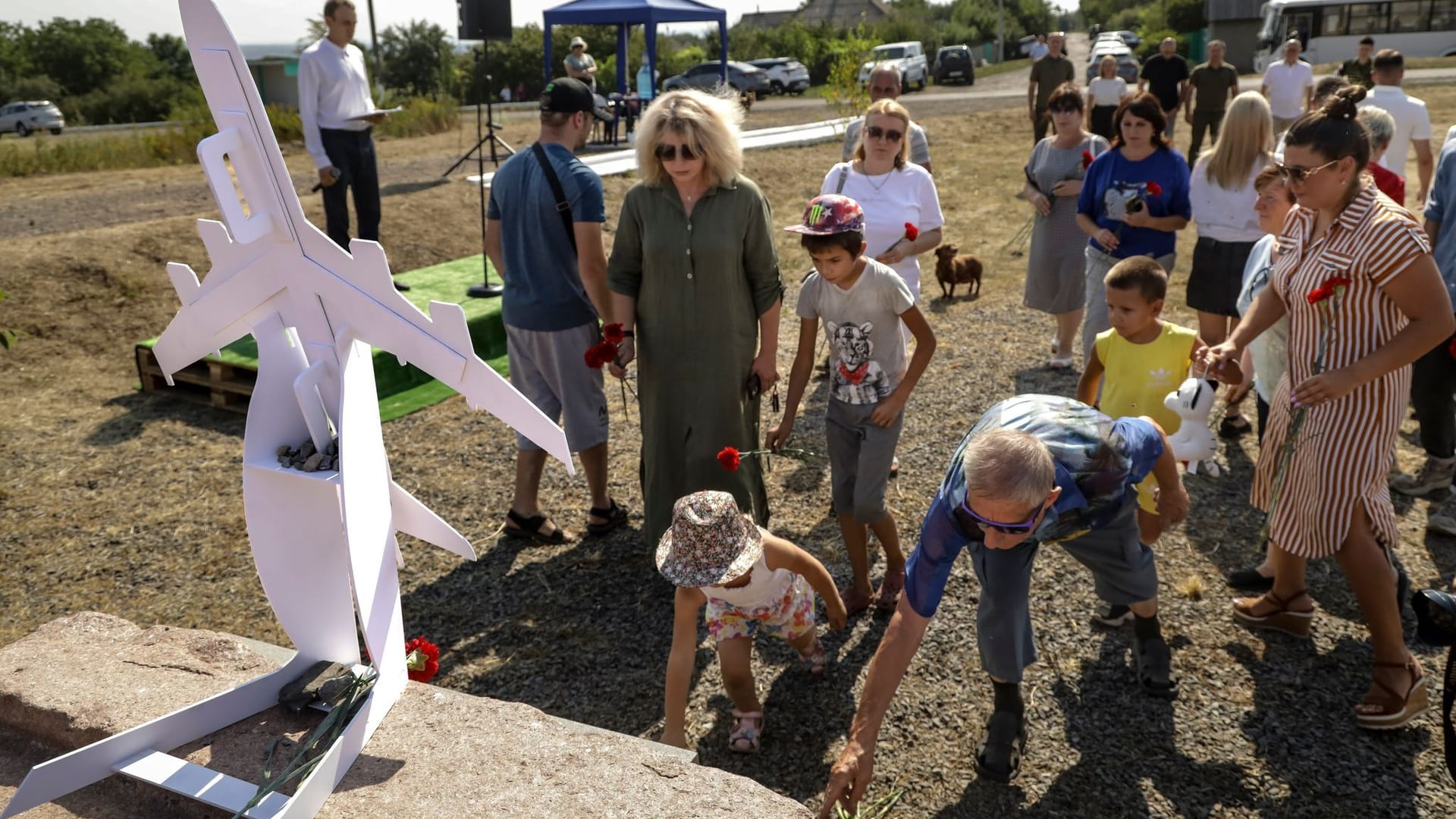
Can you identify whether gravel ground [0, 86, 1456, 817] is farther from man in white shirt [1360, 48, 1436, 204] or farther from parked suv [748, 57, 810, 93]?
parked suv [748, 57, 810, 93]

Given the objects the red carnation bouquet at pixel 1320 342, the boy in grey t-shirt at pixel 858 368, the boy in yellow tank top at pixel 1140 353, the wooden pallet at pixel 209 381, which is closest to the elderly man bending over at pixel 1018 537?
the red carnation bouquet at pixel 1320 342

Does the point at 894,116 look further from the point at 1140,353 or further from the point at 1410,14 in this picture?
the point at 1410,14

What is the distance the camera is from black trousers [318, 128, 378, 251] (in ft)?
23.0

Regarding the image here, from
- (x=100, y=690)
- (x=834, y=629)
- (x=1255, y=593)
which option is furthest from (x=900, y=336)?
(x=100, y=690)

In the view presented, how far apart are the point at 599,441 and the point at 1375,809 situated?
2.93 m

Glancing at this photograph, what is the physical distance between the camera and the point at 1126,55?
2684 centimetres

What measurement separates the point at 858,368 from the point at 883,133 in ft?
5.05

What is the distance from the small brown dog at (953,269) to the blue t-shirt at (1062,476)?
5.46 meters

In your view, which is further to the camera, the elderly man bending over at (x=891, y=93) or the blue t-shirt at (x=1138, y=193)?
the elderly man bending over at (x=891, y=93)

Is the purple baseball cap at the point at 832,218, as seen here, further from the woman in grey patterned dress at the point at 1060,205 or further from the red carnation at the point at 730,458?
the woman in grey patterned dress at the point at 1060,205

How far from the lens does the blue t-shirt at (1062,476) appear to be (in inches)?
96.0

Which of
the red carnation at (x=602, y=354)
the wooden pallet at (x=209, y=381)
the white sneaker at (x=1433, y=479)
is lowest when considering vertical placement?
the white sneaker at (x=1433, y=479)

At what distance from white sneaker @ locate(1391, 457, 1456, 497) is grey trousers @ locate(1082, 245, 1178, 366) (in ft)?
4.68

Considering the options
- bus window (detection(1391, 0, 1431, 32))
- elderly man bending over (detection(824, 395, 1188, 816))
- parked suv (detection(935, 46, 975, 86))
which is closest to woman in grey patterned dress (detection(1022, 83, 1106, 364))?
elderly man bending over (detection(824, 395, 1188, 816))
